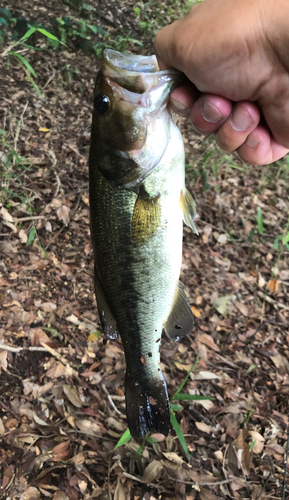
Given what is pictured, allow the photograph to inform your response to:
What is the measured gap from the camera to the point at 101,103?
1.45 meters

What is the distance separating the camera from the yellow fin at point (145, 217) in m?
1.55

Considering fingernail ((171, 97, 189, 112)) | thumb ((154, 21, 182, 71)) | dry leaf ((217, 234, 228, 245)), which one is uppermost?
thumb ((154, 21, 182, 71))

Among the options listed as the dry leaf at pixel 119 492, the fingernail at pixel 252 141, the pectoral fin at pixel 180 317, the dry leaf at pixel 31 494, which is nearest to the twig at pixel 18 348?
the dry leaf at pixel 31 494

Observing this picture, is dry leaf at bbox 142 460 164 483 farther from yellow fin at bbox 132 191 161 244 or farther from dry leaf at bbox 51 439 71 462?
yellow fin at bbox 132 191 161 244

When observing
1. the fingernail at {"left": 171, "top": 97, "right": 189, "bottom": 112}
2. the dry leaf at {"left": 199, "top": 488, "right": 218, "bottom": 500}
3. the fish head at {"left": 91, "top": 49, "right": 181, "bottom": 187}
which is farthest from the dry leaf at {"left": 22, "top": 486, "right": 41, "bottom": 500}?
the fingernail at {"left": 171, "top": 97, "right": 189, "bottom": 112}

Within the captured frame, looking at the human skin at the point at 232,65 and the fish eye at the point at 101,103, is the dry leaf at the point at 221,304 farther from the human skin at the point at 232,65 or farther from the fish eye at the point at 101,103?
the fish eye at the point at 101,103

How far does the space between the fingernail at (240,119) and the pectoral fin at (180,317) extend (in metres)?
0.90

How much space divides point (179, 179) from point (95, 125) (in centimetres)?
48

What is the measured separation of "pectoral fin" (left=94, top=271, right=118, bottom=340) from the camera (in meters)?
1.71

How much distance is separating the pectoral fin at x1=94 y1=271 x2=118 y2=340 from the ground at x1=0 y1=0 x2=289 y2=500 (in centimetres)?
119

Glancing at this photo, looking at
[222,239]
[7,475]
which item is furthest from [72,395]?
[222,239]

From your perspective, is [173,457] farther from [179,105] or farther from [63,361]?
[179,105]

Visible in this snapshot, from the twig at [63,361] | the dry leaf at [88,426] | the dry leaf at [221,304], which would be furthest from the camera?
the dry leaf at [221,304]

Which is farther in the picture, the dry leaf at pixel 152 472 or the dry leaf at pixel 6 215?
the dry leaf at pixel 6 215
